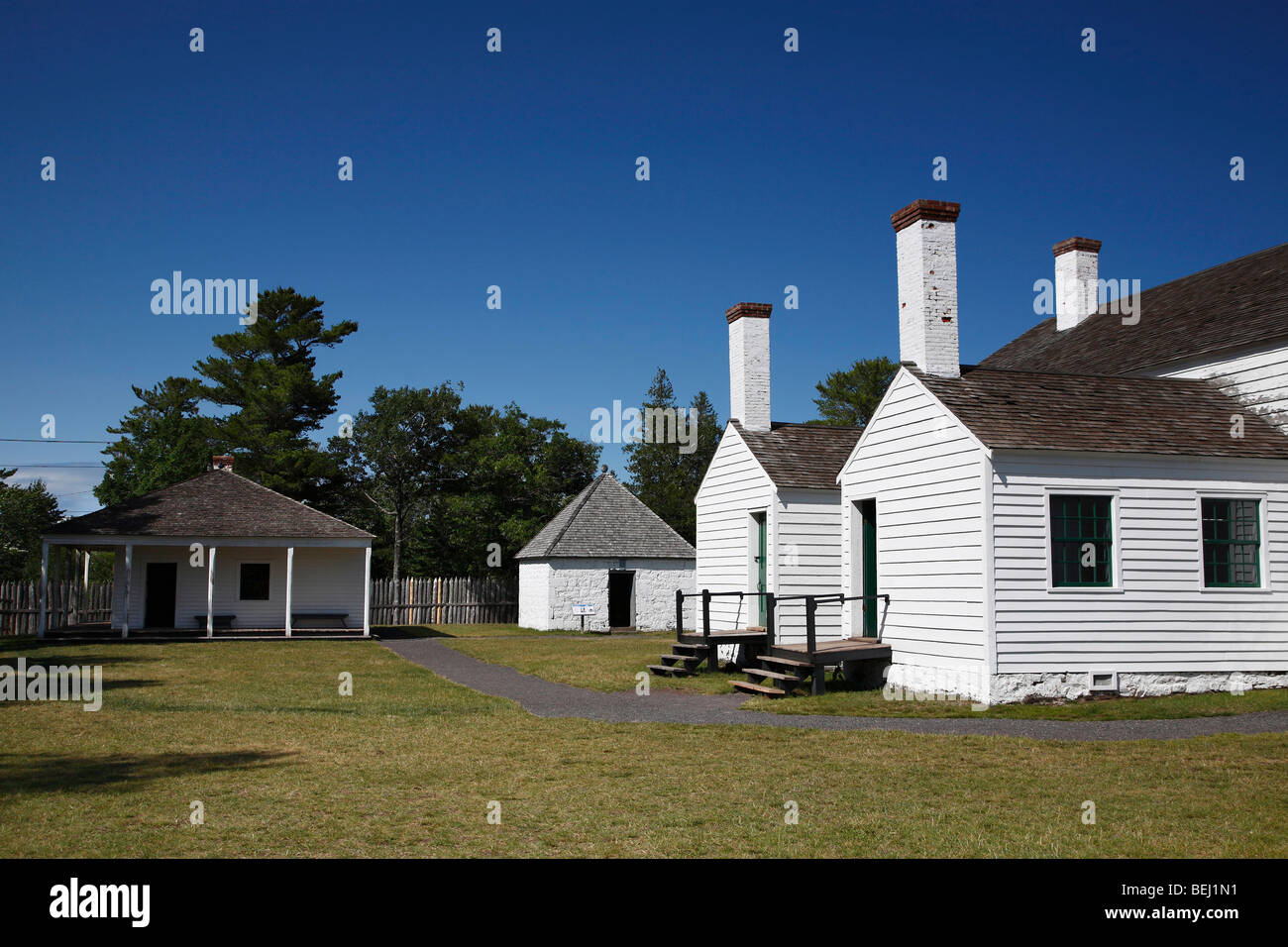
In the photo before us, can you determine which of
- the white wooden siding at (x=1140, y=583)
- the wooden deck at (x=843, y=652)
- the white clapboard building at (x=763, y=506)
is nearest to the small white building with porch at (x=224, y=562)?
the white clapboard building at (x=763, y=506)

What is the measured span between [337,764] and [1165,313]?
62.4ft

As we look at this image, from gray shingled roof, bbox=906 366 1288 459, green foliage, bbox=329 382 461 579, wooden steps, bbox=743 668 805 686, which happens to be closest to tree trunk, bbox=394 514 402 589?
green foliage, bbox=329 382 461 579

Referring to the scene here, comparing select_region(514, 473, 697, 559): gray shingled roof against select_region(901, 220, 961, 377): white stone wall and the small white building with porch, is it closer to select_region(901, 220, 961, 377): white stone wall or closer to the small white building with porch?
the small white building with porch

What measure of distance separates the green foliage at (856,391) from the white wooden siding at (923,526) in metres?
43.2

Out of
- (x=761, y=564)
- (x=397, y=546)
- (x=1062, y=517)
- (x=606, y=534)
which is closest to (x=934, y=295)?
(x=1062, y=517)

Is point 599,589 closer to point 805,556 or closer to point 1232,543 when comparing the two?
point 805,556

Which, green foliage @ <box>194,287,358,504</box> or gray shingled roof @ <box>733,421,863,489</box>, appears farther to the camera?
green foliage @ <box>194,287,358,504</box>

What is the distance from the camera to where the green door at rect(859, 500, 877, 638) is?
1659 centimetres

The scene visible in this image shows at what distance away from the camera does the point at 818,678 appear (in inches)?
590

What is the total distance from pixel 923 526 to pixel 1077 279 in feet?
43.2

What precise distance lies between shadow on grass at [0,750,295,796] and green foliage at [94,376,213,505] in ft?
133

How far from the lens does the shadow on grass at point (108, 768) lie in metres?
8.24
